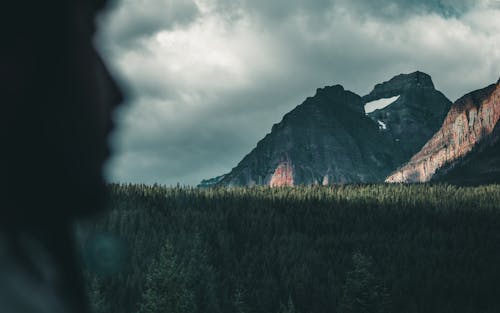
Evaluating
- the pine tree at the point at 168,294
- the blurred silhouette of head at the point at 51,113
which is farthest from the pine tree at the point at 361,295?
the blurred silhouette of head at the point at 51,113

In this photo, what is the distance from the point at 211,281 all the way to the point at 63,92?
520 ft

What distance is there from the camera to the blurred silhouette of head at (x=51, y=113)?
6.58ft

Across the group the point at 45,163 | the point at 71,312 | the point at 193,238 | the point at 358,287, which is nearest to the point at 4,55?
the point at 45,163

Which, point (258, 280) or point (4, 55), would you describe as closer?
point (4, 55)

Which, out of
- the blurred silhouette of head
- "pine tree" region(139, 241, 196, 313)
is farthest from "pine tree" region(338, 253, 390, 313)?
the blurred silhouette of head

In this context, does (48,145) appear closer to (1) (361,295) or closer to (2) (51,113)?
(2) (51,113)

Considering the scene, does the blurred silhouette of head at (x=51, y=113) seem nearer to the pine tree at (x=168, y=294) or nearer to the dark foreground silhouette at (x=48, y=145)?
the dark foreground silhouette at (x=48, y=145)

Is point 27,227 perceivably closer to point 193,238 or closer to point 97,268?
point 97,268

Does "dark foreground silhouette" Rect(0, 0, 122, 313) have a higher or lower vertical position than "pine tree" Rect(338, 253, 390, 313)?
higher

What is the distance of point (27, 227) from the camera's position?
2070 mm

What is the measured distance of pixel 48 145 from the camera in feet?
7.16

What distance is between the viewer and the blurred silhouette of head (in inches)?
79.0

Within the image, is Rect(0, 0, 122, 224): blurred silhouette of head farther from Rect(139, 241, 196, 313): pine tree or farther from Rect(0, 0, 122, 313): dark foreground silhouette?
Rect(139, 241, 196, 313): pine tree

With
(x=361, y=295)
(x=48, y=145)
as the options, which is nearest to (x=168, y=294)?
(x=361, y=295)
